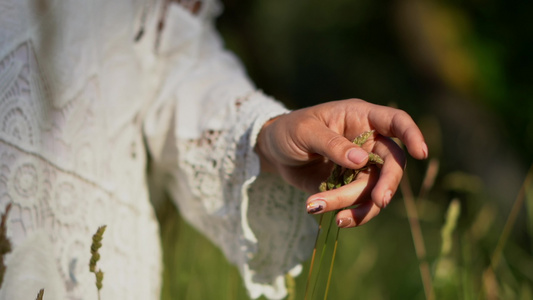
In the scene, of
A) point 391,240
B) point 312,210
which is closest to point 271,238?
point 312,210

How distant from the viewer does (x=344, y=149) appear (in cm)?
56

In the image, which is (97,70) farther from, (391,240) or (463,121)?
(463,121)

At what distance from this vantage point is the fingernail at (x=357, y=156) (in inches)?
21.4

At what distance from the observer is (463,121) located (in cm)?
263

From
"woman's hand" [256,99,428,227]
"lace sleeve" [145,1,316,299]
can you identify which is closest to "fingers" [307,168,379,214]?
"woman's hand" [256,99,428,227]

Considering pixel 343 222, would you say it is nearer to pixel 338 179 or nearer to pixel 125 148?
pixel 338 179

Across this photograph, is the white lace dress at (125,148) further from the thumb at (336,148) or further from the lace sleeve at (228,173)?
the thumb at (336,148)

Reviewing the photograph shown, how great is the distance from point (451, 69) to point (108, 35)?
2091 mm

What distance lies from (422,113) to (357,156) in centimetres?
259

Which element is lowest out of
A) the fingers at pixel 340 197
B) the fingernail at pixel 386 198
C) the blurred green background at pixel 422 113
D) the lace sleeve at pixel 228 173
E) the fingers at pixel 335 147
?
the blurred green background at pixel 422 113

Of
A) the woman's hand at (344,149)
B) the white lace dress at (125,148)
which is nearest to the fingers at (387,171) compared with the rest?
the woman's hand at (344,149)

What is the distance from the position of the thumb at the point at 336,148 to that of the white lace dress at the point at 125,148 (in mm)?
178

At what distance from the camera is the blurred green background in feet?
3.93

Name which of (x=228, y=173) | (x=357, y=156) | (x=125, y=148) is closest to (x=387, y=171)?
(x=357, y=156)
